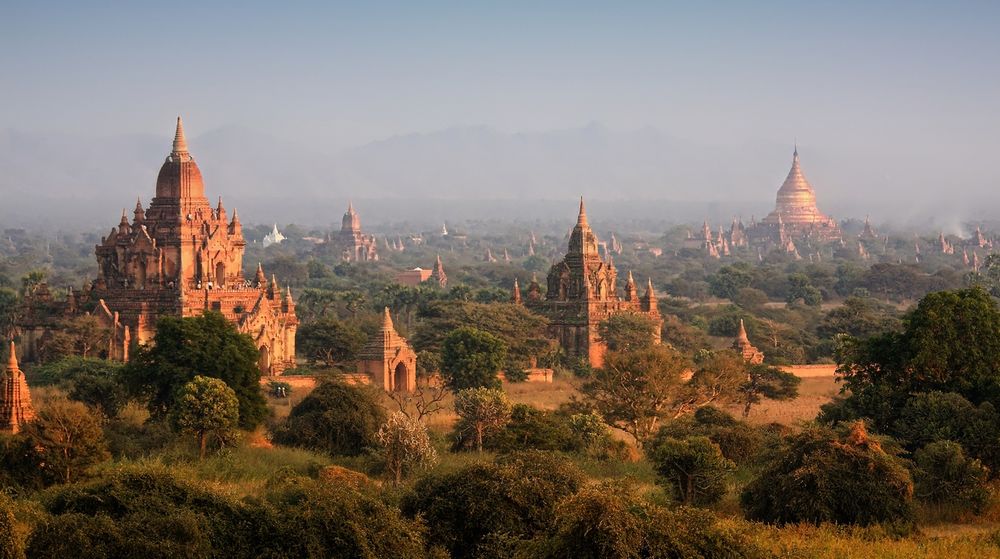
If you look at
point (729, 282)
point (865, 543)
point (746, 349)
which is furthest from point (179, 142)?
point (729, 282)

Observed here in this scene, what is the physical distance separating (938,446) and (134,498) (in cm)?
1668

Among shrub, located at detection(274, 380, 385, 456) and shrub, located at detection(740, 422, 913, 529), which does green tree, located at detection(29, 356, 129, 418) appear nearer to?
shrub, located at detection(274, 380, 385, 456)

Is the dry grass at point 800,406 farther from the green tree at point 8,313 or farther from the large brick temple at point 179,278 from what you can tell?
the green tree at point 8,313

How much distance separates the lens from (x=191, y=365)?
4447 cm

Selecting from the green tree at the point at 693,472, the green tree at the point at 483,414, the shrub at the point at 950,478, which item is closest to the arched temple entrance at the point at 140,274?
the green tree at the point at 483,414

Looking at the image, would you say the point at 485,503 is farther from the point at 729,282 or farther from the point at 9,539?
the point at 729,282

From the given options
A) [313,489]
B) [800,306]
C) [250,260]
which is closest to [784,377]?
[313,489]

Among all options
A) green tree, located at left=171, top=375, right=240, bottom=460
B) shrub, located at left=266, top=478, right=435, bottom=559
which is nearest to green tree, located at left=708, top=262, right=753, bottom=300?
green tree, located at left=171, top=375, right=240, bottom=460

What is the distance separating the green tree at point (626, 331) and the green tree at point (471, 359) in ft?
31.7

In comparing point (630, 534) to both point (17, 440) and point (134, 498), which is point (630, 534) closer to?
point (134, 498)

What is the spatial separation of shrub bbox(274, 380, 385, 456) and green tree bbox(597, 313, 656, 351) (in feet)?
80.2

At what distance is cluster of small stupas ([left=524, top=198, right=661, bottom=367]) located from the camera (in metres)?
68.1

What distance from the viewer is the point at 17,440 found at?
3525 cm

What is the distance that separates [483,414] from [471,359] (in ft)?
46.4
